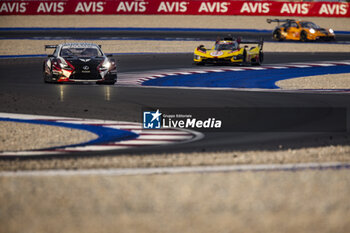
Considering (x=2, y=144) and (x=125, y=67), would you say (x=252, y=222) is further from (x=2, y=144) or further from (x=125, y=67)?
(x=125, y=67)

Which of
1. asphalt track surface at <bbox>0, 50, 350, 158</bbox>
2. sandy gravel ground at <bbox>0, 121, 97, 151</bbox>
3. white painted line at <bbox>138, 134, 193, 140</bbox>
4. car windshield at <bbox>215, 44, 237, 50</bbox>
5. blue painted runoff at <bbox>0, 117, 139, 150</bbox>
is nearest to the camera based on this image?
sandy gravel ground at <bbox>0, 121, 97, 151</bbox>

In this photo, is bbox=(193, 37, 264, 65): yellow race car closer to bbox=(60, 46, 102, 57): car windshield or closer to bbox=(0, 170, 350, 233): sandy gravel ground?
Answer: bbox=(60, 46, 102, 57): car windshield

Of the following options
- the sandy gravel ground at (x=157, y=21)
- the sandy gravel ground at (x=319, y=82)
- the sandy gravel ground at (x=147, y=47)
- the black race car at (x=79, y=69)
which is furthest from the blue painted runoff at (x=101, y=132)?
the sandy gravel ground at (x=157, y=21)

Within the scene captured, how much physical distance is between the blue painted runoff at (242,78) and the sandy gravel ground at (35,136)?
746 centimetres

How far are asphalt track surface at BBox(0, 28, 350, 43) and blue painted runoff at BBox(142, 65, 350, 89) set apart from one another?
12756 mm

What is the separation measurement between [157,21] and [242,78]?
24488mm

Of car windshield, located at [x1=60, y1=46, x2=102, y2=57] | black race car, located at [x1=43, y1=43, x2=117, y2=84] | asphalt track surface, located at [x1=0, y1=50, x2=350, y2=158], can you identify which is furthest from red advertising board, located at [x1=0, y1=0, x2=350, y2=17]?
black race car, located at [x1=43, y1=43, x2=117, y2=84]

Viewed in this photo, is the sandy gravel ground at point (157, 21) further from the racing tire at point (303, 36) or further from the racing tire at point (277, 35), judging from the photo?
the racing tire at point (303, 36)

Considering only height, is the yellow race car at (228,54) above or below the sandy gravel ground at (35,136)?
below

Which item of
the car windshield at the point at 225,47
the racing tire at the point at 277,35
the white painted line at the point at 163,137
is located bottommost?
the racing tire at the point at 277,35

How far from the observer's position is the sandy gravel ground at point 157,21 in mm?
41594

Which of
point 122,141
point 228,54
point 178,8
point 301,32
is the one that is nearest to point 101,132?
point 122,141

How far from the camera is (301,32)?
33562 mm

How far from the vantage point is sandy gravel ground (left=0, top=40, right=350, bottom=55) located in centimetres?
2893
